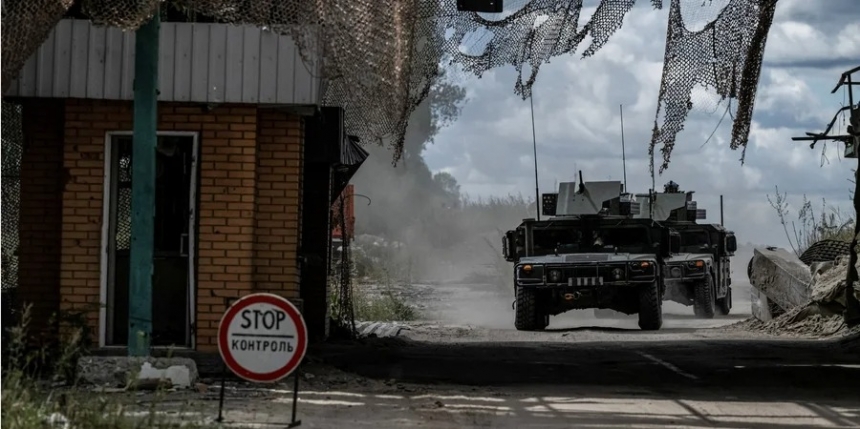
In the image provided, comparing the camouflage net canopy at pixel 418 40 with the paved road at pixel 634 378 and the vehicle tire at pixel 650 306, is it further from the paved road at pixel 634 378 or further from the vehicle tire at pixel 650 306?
the vehicle tire at pixel 650 306

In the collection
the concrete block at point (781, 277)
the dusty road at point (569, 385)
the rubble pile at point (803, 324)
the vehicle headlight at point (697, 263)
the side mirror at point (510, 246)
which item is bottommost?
the dusty road at point (569, 385)

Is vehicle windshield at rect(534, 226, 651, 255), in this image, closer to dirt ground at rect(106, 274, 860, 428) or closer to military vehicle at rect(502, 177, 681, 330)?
military vehicle at rect(502, 177, 681, 330)

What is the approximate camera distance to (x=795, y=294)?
21344 millimetres

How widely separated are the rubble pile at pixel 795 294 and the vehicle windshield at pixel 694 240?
101 inches

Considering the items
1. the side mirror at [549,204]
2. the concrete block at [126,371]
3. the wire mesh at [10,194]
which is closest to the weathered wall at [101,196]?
the wire mesh at [10,194]

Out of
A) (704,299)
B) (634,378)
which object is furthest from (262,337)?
(704,299)

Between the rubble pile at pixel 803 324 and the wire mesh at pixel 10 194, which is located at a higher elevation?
the wire mesh at pixel 10 194

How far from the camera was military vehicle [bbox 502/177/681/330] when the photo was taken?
2127 cm

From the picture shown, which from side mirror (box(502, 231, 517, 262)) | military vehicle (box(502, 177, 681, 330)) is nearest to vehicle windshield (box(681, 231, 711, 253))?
military vehicle (box(502, 177, 681, 330))

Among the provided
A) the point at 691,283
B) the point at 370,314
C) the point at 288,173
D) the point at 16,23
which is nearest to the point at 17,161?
the point at 288,173

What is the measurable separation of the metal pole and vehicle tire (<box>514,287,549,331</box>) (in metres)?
11.7

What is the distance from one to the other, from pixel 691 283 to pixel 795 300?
5.20m

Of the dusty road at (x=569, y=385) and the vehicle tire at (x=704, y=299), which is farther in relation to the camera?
the vehicle tire at (x=704, y=299)

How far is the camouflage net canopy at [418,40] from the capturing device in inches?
361
